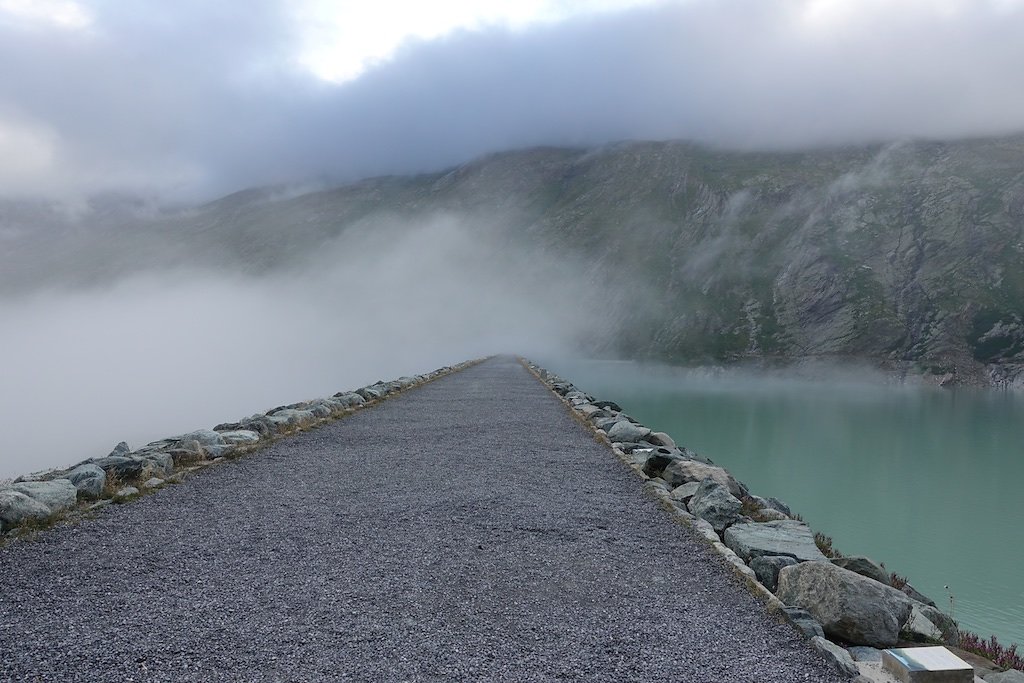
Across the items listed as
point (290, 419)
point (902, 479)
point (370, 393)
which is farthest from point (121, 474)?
point (902, 479)

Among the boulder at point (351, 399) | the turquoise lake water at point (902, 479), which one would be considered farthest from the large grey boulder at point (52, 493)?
the turquoise lake water at point (902, 479)

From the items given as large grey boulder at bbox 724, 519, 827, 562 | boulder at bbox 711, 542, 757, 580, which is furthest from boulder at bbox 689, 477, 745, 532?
boulder at bbox 711, 542, 757, 580

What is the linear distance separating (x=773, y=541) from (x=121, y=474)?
470 inches

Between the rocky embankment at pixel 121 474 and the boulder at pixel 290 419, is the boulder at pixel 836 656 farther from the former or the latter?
the boulder at pixel 290 419

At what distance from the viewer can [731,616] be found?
7277 mm

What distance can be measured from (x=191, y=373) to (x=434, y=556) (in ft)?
409

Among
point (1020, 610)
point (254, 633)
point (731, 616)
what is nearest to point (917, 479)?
point (1020, 610)

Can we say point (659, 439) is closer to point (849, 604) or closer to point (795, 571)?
point (795, 571)

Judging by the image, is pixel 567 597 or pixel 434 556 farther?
pixel 434 556

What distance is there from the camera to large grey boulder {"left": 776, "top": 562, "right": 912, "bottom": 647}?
7.00 metres

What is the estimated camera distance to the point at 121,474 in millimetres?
13070

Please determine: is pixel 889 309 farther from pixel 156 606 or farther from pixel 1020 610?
pixel 156 606

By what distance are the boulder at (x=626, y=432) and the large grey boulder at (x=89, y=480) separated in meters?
→ 13.0

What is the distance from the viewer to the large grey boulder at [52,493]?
10.6m
